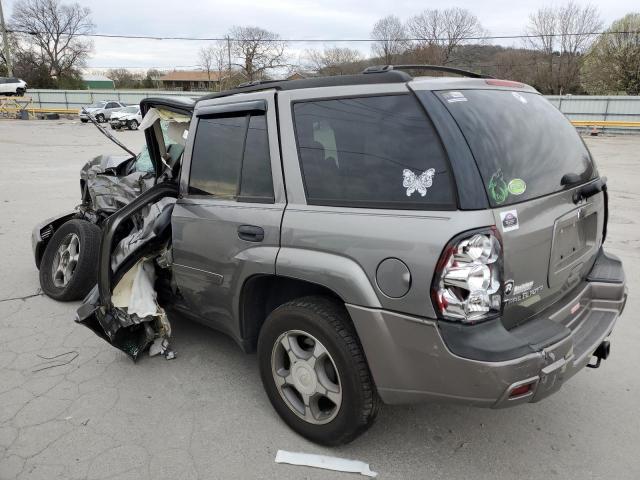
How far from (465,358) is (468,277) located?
0.33m

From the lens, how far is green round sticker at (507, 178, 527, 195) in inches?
86.7

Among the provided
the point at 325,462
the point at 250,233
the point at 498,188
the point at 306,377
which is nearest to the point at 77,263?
the point at 250,233

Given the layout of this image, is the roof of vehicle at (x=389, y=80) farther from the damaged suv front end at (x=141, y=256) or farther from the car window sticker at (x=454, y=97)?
the damaged suv front end at (x=141, y=256)

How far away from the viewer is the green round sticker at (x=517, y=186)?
7.22ft

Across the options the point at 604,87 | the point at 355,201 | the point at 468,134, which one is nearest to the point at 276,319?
the point at 355,201

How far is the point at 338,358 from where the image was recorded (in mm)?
2379

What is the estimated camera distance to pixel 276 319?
2.64 metres

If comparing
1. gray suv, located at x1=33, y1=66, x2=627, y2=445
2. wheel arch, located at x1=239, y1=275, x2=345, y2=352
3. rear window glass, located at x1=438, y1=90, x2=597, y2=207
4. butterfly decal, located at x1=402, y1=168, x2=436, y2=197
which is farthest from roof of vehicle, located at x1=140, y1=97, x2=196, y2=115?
rear window glass, located at x1=438, y1=90, x2=597, y2=207

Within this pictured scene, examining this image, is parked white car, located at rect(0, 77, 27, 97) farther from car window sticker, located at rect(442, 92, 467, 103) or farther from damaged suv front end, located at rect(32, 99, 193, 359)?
car window sticker, located at rect(442, 92, 467, 103)

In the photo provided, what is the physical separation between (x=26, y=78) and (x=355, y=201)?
211 ft

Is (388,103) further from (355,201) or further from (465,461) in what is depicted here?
(465,461)

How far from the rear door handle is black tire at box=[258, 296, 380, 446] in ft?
1.35

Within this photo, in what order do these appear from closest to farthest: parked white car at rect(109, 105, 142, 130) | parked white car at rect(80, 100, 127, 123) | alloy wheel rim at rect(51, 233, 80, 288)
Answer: alloy wheel rim at rect(51, 233, 80, 288) < parked white car at rect(109, 105, 142, 130) < parked white car at rect(80, 100, 127, 123)

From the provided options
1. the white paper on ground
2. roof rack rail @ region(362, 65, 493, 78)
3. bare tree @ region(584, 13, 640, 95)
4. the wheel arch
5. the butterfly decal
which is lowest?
the white paper on ground
